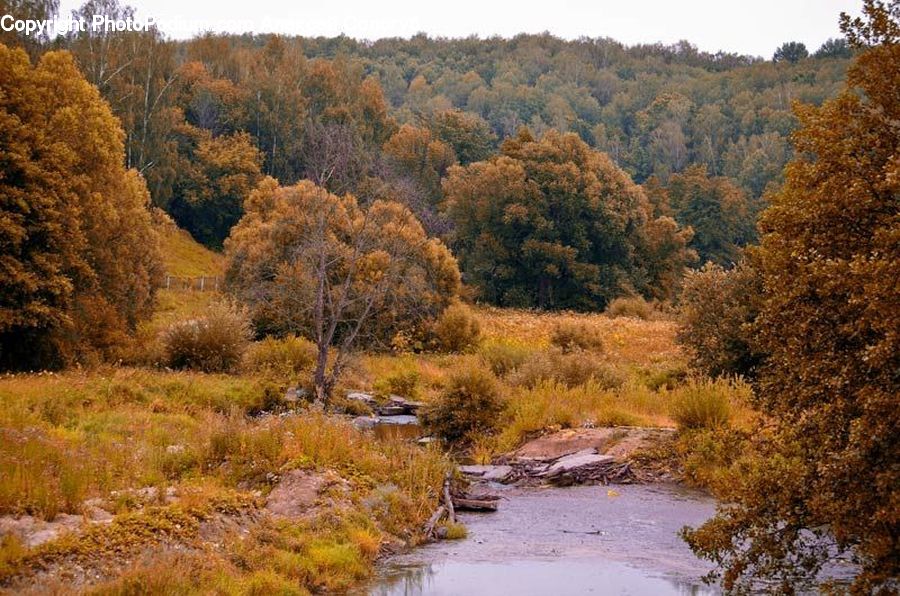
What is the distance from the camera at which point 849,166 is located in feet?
38.8

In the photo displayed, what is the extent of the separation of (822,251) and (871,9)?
3.07 metres

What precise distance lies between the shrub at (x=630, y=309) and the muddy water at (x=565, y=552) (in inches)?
1822

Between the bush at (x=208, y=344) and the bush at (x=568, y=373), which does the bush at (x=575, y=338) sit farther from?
the bush at (x=208, y=344)

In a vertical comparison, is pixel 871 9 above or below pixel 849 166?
above

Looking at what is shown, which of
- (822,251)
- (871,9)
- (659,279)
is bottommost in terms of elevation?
(659,279)

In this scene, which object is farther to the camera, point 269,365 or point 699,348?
point 269,365

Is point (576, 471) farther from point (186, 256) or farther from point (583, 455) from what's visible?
point (186, 256)

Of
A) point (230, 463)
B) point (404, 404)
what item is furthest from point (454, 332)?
point (230, 463)

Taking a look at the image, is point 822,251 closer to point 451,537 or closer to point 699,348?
point 451,537

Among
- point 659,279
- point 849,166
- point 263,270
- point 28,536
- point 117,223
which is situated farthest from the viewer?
point 659,279

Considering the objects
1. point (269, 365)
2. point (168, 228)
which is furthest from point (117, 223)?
point (168, 228)

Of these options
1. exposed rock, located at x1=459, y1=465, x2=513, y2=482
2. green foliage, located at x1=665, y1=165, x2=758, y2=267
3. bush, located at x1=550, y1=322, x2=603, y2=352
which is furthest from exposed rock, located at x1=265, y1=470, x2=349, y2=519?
green foliage, located at x1=665, y1=165, x2=758, y2=267

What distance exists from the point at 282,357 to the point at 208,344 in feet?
11.2

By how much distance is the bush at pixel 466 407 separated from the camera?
28719mm
